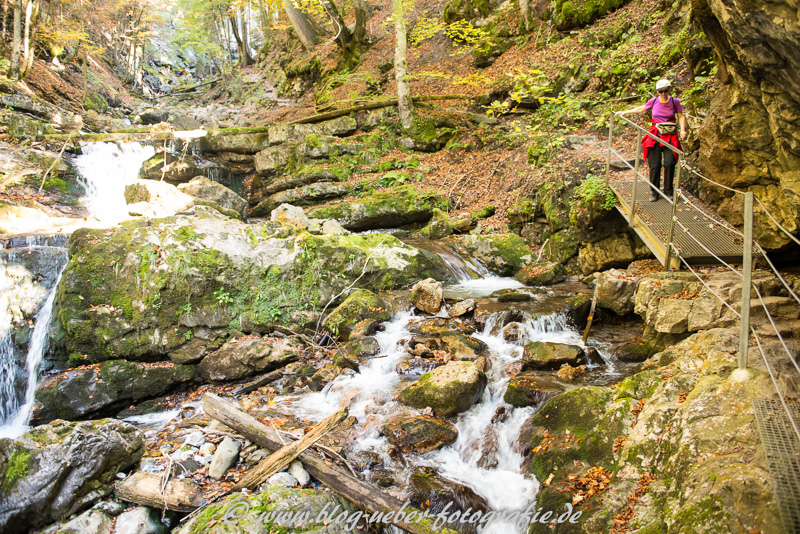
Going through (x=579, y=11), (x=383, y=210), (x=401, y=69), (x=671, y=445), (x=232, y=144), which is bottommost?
(x=671, y=445)

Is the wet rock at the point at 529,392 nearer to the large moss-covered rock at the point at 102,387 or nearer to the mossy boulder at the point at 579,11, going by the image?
the large moss-covered rock at the point at 102,387

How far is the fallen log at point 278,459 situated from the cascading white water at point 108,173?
10.8m

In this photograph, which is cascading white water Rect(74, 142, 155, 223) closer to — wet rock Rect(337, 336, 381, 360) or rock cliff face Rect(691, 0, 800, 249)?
wet rock Rect(337, 336, 381, 360)

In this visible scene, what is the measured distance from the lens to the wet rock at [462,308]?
26.0 ft

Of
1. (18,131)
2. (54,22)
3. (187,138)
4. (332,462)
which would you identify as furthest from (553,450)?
(54,22)

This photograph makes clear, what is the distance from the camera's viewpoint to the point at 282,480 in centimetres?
420

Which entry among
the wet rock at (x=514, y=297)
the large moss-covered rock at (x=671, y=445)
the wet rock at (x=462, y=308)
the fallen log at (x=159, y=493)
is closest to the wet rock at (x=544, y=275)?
the wet rock at (x=514, y=297)

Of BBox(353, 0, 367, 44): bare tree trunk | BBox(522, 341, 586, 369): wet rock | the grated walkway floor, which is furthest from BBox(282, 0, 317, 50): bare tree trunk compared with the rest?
the grated walkway floor

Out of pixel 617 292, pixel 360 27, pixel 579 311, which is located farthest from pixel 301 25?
pixel 617 292

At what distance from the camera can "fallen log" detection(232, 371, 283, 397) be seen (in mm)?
6648

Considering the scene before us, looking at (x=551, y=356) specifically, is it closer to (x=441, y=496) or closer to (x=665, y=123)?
(x=441, y=496)

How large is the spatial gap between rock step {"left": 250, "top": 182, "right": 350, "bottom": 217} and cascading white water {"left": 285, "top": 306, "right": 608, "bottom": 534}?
294 inches

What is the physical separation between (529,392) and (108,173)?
586 inches

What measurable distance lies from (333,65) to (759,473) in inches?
915
